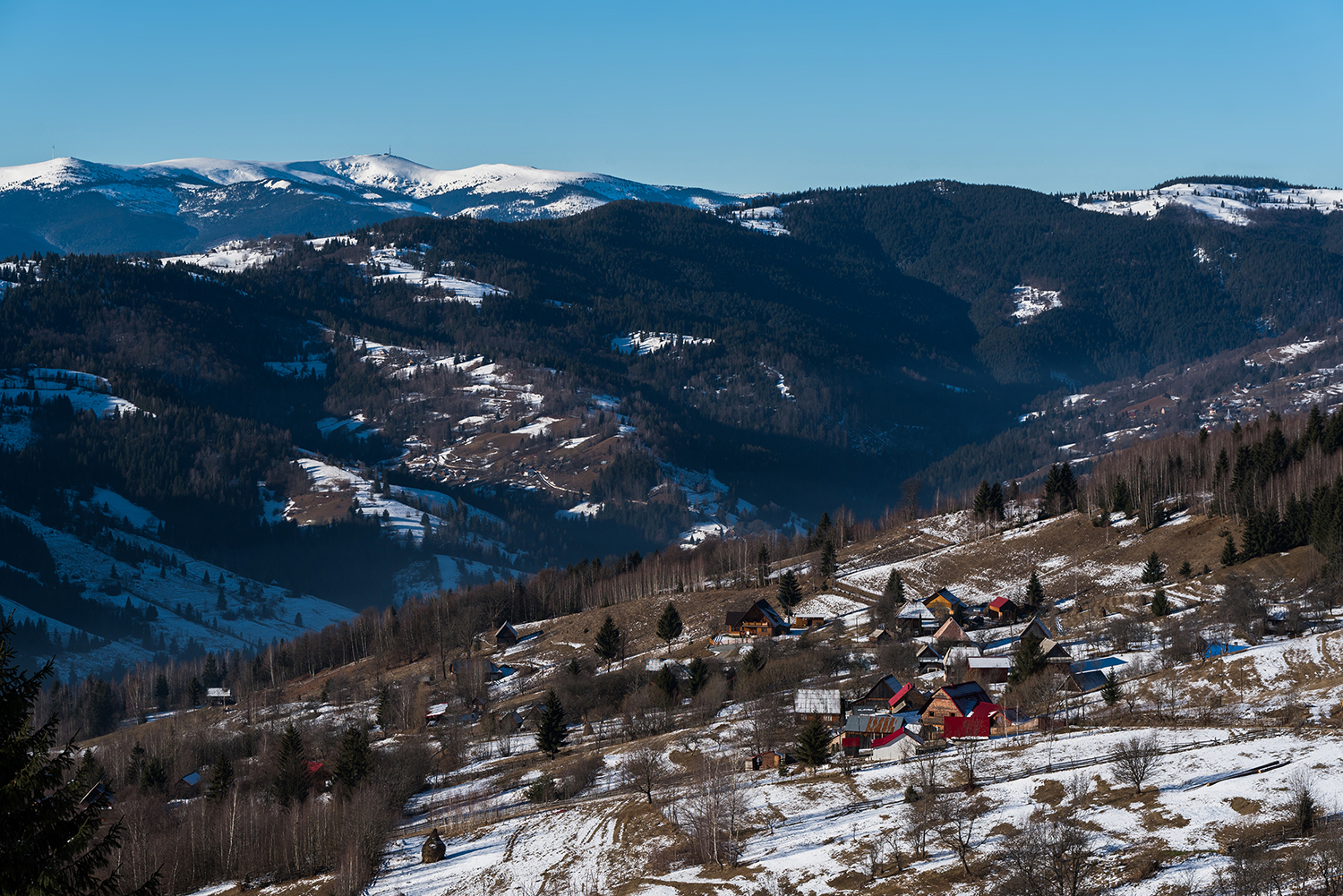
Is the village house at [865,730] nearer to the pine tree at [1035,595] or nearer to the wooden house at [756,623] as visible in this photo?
the pine tree at [1035,595]

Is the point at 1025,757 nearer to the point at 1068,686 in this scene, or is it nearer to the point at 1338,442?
the point at 1068,686

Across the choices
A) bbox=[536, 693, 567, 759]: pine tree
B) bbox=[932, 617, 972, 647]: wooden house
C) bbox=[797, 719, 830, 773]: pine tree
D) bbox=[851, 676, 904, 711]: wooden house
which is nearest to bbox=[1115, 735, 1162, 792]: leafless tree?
bbox=[797, 719, 830, 773]: pine tree

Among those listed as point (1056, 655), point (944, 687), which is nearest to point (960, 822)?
point (944, 687)

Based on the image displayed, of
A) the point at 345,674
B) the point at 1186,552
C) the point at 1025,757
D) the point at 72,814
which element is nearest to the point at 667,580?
the point at 345,674

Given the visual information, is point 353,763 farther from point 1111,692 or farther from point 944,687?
point 1111,692

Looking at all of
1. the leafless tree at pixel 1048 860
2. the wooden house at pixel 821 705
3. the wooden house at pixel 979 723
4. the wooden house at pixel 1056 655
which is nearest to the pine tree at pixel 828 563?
the wooden house at pixel 1056 655
